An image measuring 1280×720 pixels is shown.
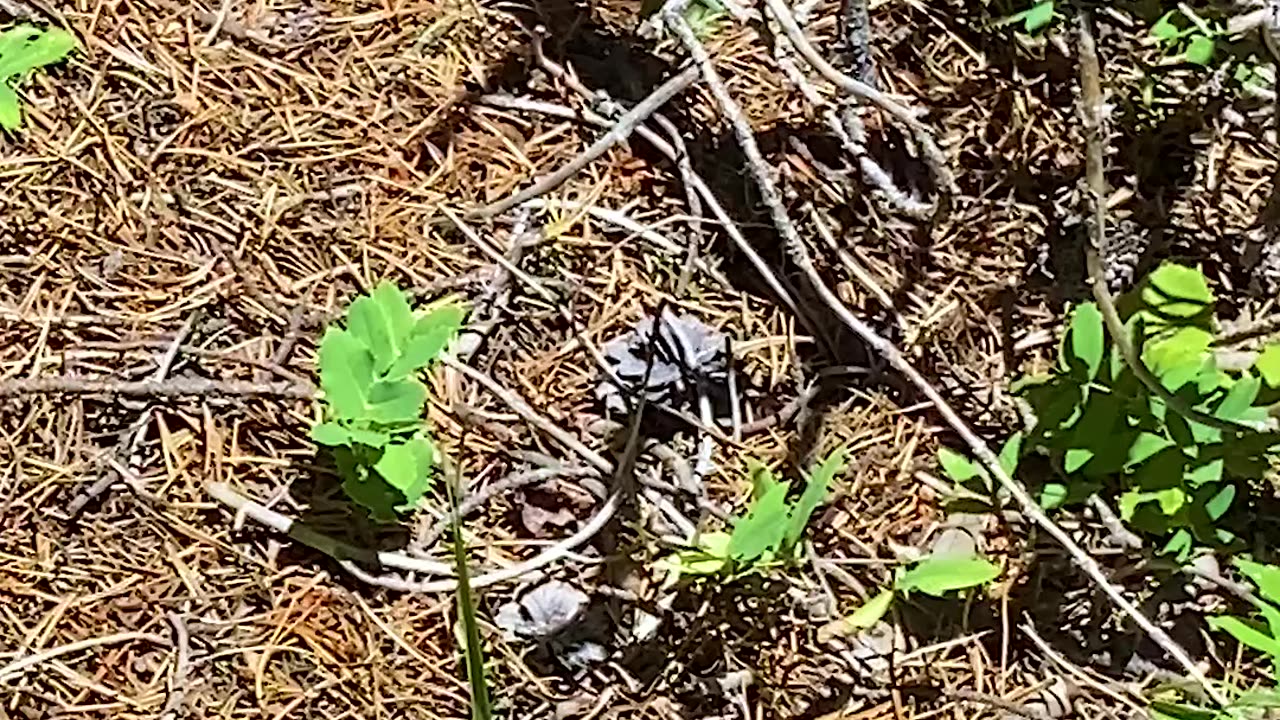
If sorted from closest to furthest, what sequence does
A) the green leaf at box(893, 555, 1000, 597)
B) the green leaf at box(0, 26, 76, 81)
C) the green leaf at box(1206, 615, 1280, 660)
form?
1. the green leaf at box(1206, 615, 1280, 660)
2. the green leaf at box(0, 26, 76, 81)
3. the green leaf at box(893, 555, 1000, 597)

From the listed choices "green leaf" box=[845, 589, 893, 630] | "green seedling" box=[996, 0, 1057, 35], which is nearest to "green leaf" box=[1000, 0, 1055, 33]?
"green seedling" box=[996, 0, 1057, 35]

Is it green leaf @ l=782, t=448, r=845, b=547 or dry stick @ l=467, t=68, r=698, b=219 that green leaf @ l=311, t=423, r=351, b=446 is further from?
green leaf @ l=782, t=448, r=845, b=547

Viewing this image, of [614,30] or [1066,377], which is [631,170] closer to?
[614,30]

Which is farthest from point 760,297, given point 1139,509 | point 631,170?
point 1139,509

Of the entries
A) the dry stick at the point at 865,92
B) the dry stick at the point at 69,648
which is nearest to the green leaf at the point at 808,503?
the dry stick at the point at 865,92

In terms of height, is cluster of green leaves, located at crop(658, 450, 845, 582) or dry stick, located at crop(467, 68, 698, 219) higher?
dry stick, located at crop(467, 68, 698, 219)

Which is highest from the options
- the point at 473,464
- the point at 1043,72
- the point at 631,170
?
the point at 1043,72

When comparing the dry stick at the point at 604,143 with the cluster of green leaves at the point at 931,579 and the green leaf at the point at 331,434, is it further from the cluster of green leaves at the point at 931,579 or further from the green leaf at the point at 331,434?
the cluster of green leaves at the point at 931,579
